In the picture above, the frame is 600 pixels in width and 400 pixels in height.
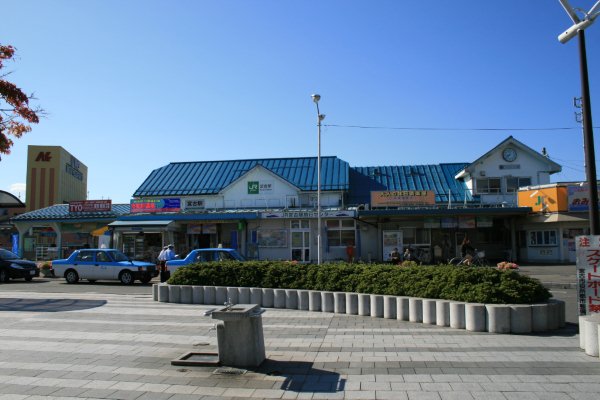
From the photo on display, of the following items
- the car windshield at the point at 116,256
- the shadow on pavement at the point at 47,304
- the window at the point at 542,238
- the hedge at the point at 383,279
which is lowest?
the shadow on pavement at the point at 47,304

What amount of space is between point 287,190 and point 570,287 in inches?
834

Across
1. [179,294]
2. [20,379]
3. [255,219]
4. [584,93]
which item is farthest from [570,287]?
[255,219]

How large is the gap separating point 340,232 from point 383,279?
19817 millimetres

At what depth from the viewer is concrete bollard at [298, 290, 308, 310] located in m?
12.1

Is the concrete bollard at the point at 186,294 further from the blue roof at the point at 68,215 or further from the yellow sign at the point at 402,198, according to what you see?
the blue roof at the point at 68,215

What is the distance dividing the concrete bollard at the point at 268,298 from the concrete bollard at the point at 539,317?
Answer: 6241 millimetres

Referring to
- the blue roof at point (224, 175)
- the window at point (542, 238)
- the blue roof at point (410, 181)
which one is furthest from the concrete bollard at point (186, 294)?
the window at point (542, 238)

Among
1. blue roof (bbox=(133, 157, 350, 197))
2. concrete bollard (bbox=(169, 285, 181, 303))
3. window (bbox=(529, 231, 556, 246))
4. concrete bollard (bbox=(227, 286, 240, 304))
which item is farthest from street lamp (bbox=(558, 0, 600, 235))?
blue roof (bbox=(133, 157, 350, 197))

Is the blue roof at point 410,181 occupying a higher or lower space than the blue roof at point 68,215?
higher

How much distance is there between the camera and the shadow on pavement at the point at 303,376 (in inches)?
238

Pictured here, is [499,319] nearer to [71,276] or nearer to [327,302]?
[327,302]

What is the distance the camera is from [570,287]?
55.2 feet

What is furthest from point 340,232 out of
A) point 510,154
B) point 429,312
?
point 429,312

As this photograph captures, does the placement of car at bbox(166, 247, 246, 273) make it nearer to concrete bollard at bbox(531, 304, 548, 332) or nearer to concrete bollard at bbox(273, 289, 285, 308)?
concrete bollard at bbox(273, 289, 285, 308)
